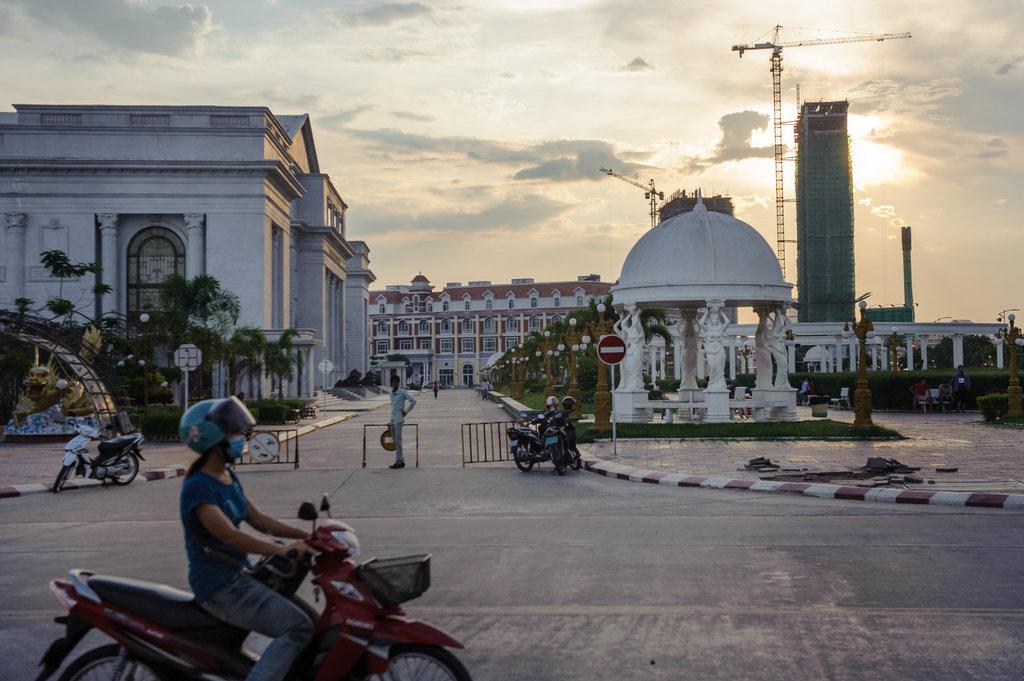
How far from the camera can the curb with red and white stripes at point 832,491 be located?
14148 millimetres

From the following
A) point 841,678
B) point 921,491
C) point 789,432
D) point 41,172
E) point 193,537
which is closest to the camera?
point 193,537

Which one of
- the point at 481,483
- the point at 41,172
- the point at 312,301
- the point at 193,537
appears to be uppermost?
the point at 41,172

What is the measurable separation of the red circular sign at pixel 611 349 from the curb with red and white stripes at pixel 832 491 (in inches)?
185

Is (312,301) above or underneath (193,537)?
above

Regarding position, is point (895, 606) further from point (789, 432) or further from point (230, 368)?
point (230, 368)

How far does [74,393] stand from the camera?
30.7m

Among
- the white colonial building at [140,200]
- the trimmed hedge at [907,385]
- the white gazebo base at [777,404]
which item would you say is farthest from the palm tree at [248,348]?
the trimmed hedge at [907,385]

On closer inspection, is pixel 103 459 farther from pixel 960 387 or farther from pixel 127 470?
pixel 960 387

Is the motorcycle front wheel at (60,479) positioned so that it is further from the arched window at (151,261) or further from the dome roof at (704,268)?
the arched window at (151,261)

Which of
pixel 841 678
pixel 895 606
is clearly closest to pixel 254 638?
pixel 841 678

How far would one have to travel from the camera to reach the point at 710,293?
97.0 feet

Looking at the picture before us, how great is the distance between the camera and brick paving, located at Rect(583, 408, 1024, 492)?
17.1 metres

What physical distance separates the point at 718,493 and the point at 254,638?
9.88m

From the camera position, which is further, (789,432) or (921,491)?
(789,432)
